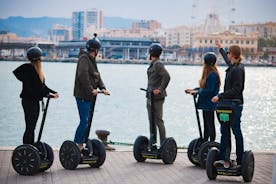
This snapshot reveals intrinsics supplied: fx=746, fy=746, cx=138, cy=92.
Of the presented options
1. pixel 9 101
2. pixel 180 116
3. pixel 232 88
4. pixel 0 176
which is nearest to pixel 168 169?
pixel 232 88

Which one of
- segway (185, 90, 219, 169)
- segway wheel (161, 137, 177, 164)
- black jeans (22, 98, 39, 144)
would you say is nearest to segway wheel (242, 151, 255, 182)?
segway (185, 90, 219, 169)

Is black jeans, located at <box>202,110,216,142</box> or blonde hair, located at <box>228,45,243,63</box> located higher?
blonde hair, located at <box>228,45,243,63</box>

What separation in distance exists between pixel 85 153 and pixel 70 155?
325 millimetres

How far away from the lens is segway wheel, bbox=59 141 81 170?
1072 cm

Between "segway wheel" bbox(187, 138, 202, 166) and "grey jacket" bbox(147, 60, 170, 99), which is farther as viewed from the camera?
"grey jacket" bbox(147, 60, 170, 99)

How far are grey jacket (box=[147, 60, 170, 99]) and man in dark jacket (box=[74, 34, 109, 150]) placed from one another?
1127 millimetres

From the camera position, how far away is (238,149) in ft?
33.3

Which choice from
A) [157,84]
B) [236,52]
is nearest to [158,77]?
[157,84]

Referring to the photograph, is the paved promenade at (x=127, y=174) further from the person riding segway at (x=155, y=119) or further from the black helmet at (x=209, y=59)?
the black helmet at (x=209, y=59)

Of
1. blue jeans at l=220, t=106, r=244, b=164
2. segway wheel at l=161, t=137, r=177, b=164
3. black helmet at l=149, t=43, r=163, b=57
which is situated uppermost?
black helmet at l=149, t=43, r=163, b=57

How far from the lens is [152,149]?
38.5 feet

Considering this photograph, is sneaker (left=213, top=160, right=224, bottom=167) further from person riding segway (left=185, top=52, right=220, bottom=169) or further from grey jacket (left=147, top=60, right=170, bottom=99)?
grey jacket (left=147, top=60, right=170, bottom=99)

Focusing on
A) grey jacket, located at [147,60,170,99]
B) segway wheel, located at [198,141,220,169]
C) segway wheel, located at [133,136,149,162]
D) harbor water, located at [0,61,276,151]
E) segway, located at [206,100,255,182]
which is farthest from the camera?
harbor water, located at [0,61,276,151]

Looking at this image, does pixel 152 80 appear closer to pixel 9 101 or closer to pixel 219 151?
pixel 219 151
